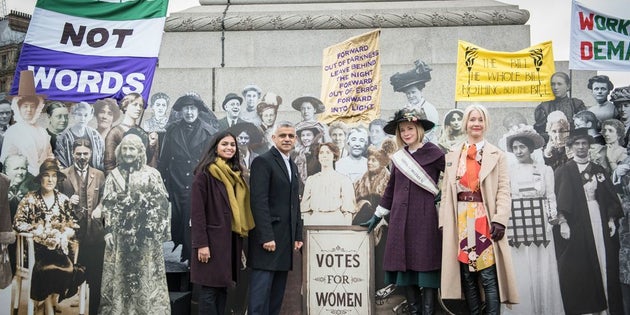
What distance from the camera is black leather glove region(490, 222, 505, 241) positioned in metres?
5.09

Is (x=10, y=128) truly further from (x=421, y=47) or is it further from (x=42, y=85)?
(x=421, y=47)

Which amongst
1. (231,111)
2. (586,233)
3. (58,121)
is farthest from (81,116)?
(586,233)

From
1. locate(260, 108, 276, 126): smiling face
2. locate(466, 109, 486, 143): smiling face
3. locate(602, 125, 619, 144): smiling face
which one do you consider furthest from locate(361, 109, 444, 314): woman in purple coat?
locate(602, 125, 619, 144): smiling face

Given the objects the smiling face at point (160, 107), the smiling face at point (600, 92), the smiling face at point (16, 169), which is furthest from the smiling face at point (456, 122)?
the smiling face at point (16, 169)

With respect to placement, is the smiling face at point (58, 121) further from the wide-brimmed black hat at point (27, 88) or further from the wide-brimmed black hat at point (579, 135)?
the wide-brimmed black hat at point (579, 135)

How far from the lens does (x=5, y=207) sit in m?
6.47

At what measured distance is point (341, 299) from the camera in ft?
20.4

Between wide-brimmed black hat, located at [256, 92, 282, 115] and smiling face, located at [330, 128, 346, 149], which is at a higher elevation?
wide-brimmed black hat, located at [256, 92, 282, 115]

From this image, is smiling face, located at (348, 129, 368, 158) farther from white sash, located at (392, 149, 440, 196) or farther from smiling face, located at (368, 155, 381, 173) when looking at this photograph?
white sash, located at (392, 149, 440, 196)

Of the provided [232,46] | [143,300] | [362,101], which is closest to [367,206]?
[362,101]

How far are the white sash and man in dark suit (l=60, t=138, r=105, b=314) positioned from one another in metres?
3.35

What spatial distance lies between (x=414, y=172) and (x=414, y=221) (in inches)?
18.7

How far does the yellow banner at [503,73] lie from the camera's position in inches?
259

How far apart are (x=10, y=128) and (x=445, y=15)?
5712 mm
